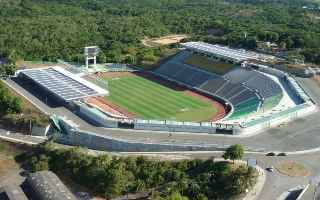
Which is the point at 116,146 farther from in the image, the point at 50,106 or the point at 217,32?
the point at 217,32

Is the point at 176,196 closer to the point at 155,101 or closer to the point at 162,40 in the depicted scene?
the point at 155,101

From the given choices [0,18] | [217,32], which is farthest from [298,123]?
[0,18]

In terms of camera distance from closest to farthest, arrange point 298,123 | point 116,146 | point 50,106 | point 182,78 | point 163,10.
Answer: point 116,146
point 298,123
point 50,106
point 182,78
point 163,10

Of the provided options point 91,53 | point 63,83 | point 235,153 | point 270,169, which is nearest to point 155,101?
point 63,83

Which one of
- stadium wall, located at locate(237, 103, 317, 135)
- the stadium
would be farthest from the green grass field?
stadium wall, located at locate(237, 103, 317, 135)

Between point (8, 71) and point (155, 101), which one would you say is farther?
point (8, 71)

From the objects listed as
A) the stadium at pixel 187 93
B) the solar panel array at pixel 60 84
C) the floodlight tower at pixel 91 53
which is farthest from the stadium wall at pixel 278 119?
the floodlight tower at pixel 91 53

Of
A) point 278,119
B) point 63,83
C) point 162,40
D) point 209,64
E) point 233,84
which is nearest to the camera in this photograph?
point 278,119
